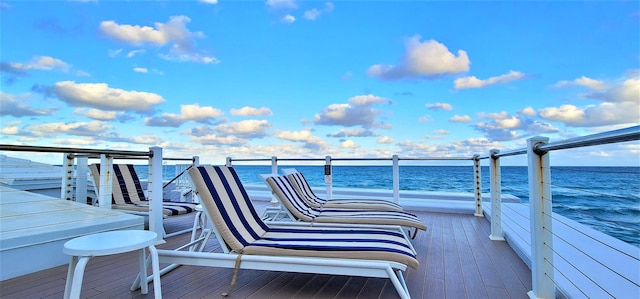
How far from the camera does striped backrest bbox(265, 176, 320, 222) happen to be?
340cm

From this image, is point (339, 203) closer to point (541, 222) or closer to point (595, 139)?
point (541, 222)

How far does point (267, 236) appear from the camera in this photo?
2.52m

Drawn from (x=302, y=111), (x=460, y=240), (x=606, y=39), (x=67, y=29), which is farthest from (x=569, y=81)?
(x=67, y=29)

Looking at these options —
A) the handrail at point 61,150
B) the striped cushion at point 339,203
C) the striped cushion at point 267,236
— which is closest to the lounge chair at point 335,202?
the striped cushion at point 339,203

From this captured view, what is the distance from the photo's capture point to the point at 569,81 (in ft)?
39.2

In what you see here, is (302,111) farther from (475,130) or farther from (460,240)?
(460,240)

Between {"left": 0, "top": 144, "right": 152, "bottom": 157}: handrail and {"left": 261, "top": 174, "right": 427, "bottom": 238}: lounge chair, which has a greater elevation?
{"left": 0, "top": 144, "right": 152, "bottom": 157}: handrail

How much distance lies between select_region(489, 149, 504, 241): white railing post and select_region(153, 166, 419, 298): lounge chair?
1859 mm

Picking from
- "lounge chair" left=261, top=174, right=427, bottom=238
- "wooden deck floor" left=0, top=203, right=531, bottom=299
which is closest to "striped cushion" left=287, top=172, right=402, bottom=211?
"lounge chair" left=261, top=174, right=427, bottom=238

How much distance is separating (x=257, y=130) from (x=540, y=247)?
12974mm

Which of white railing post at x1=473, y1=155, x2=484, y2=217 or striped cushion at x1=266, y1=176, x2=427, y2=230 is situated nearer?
striped cushion at x1=266, y1=176, x2=427, y2=230

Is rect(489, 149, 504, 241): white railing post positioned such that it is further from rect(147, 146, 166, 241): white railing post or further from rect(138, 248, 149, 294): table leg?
rect(147, 146, 166, 241): white railing post

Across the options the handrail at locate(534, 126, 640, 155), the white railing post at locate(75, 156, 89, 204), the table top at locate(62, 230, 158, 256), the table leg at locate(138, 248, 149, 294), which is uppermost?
the handrail at locate(534, 126, 640, 155)

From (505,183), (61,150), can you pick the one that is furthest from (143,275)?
(505,183)
